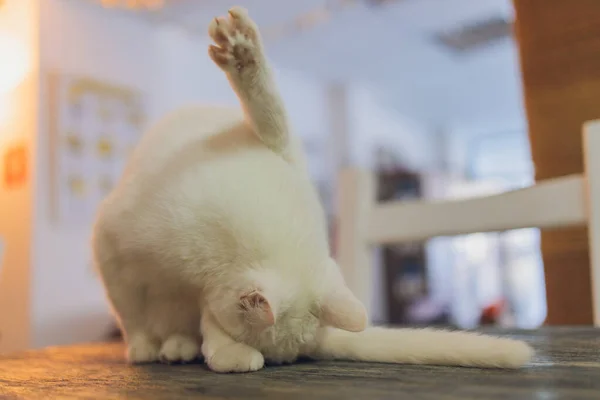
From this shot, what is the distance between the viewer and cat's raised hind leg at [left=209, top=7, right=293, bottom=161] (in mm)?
515

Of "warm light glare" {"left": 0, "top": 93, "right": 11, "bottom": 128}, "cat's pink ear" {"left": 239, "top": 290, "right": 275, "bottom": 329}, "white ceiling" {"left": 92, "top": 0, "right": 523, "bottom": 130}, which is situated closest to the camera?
"cat's pink ear" {"left": 239, "top": 290, "right": 275, "bottom": 329}

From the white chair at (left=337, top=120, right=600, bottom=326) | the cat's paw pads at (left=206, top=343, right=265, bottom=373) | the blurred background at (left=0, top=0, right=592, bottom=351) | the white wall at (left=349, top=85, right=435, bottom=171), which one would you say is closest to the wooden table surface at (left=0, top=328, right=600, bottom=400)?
the cat's paw pads at (left=206, top=343, right=265, bottom=373)

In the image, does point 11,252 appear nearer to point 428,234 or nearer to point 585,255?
point 428,234

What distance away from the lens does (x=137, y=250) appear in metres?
0.57

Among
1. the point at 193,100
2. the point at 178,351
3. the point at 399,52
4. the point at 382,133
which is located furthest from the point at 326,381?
the point at 382,133

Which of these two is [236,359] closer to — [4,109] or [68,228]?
[68,228]

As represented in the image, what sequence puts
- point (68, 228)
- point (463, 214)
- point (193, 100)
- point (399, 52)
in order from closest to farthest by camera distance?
point (463, 214) → point (68, 228) → point (193, 100) → point (399, 52)

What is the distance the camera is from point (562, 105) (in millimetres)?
987

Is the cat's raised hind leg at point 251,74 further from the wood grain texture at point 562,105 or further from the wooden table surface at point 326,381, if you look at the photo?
the wood grain texture at point 562,105

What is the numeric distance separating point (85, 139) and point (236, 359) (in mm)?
2287

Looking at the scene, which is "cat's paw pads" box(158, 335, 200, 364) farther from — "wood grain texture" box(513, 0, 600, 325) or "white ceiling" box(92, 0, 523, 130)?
"white ceiling" box(92, 0, 523, 130)

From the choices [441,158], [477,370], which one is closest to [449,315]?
[441,158]

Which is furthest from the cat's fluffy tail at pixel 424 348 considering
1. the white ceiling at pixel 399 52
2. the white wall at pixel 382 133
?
the white wall at pixel 382 133

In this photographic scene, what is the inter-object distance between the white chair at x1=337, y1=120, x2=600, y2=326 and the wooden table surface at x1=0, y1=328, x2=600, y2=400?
0.23 meters
